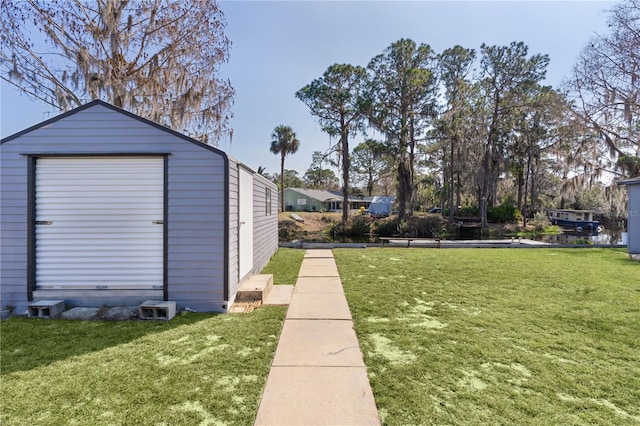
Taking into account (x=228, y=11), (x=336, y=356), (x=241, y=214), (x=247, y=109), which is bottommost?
(x=336, y=356)

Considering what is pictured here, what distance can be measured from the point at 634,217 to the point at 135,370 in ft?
42.0

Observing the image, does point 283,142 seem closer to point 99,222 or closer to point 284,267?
point 284,267

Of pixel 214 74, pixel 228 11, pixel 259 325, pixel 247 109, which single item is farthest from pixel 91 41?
pixel 259 325

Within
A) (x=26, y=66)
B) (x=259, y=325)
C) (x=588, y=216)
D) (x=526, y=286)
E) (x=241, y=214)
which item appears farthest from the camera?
(x=588, y=216)

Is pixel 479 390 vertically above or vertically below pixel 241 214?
below

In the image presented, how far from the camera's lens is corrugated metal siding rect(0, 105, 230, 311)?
4211mm

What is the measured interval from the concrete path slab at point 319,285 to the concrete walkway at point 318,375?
2.73 ft

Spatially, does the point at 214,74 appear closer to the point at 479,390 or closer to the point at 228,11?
the point at 228,11

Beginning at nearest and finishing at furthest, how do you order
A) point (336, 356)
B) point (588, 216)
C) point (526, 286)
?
point (336, 356) < point (526, 286) < point (588, 216)

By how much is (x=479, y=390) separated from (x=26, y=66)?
13.7 metres

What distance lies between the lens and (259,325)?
3.67 m

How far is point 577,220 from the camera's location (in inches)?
950

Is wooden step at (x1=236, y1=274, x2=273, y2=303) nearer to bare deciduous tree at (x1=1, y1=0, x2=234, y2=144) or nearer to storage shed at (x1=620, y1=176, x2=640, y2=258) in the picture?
bare deciduous tree at (x1=1, y1=0, x2=234, y2=144)

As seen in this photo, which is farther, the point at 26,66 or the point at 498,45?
the point at 498,45
